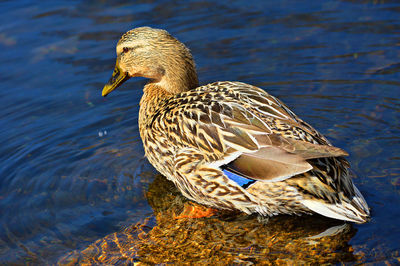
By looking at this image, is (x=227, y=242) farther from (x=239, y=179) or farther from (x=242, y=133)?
(x=242, y=133)

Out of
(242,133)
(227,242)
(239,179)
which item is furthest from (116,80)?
(227,242)

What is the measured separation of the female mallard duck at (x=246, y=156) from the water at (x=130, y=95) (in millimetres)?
507

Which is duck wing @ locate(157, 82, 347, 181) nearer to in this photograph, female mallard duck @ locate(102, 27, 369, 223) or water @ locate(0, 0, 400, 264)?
female mallard duck @ locate(102, 27, 369, 223)

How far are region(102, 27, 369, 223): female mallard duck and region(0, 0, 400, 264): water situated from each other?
51 centimetres

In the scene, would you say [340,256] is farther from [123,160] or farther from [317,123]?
[123,160]

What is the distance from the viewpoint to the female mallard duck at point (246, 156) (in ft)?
16.7

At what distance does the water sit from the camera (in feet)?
19.4

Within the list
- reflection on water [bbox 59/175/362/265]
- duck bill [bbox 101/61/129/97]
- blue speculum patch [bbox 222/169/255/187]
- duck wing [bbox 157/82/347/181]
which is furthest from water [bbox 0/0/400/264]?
blue speculum patch [bbox 222/169/255/187]

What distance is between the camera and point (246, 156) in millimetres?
5215

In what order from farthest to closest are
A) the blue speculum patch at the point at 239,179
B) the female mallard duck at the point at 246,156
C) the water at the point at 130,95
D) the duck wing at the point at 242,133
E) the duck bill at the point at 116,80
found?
the duck bill at the point at 116,80
the water at the point at 130,95
the blue speculum patch at the point at 239,179
the female mallard duck at the point at 246,156
the duck wing at the point at 242,133

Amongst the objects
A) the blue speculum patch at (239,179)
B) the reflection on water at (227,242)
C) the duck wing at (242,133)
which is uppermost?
the duck wing at (242,133)

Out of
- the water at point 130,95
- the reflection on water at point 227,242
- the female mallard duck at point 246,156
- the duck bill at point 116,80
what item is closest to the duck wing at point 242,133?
the female mallard duck at point 246,156

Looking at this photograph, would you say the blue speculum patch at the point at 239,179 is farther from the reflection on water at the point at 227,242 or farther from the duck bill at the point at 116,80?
the duck bill at the point at 116,80

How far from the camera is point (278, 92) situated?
26.1ft
